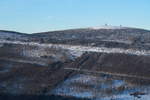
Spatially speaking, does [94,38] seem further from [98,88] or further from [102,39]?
[98,88]

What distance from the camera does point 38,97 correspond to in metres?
23.2

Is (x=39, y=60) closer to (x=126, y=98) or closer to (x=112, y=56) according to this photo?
(x=112, y=56)

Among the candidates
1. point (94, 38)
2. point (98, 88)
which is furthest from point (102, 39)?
point (98, 88)

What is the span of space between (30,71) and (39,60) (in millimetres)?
5975

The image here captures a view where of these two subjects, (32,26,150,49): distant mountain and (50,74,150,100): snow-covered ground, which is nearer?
(50,74,150,100): snow-covered ground

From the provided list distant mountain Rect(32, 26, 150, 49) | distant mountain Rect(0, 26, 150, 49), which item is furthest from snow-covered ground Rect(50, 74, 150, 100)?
distant mountain Rect(32, 26, 150, 49)

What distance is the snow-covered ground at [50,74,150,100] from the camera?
24062mm

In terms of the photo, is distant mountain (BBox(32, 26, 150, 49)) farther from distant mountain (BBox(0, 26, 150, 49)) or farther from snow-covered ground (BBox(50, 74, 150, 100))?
snow-covered ground (BBox(50, 74, 150, 100))

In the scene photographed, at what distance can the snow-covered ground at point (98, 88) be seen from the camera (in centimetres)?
2406

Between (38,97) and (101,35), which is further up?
(101,35)

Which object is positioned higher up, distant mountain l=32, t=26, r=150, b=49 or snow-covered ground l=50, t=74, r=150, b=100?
distant mountain l=32, t=26, r=150, b=49

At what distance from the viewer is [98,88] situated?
26.3m

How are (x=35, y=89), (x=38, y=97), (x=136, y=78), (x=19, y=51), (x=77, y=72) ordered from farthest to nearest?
1. (x=19, y=51)
2. (x=77, y=72)
3. (x=136, y=78)
4. (x=35, y=89)
5. (x=38, y=97)

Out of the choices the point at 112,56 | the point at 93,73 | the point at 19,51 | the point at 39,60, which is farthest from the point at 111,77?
the point at 19,51
